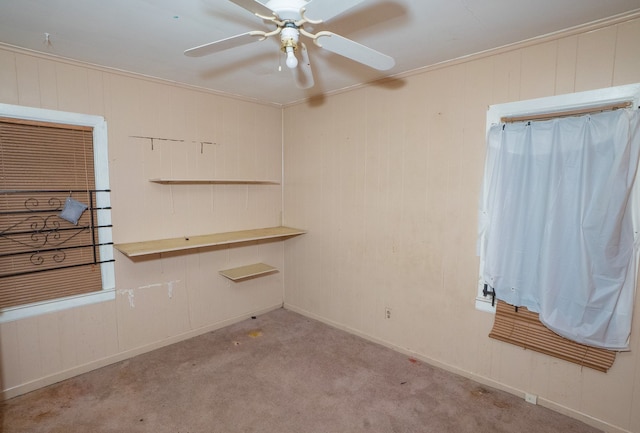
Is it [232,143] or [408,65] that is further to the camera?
[232,143]

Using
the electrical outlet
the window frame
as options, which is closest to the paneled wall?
the window frame

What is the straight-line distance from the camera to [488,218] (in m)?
2.45

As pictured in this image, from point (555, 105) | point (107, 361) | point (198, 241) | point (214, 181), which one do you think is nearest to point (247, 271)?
point (198, 241)

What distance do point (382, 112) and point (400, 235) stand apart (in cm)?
116

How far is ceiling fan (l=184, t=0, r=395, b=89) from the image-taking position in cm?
125

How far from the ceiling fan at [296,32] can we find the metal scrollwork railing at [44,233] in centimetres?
175

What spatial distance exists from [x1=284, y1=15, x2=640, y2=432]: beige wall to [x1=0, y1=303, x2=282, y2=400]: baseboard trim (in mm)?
980

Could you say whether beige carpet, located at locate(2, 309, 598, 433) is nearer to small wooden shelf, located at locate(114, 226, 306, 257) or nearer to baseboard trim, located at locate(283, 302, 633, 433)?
baseboard trim, located at locate(283, 302, 633, 433)

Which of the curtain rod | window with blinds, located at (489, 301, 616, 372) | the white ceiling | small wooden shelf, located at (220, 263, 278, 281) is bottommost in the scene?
window with blinds, located at (489, 301, 616, 372)

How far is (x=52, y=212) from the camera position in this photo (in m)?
2.50

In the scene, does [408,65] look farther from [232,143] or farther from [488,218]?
[232,143]

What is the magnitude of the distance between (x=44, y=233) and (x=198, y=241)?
3.70 ft

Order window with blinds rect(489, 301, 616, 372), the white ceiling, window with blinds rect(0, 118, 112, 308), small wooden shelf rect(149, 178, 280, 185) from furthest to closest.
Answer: small wooden shelf rect(149, 178, 280, 185), window with blinds rect(0, 118, 112, 308), window with blinds rect(489, 301, 616, 372), the white ceiling

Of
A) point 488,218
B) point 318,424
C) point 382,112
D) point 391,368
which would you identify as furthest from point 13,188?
point 488,218
